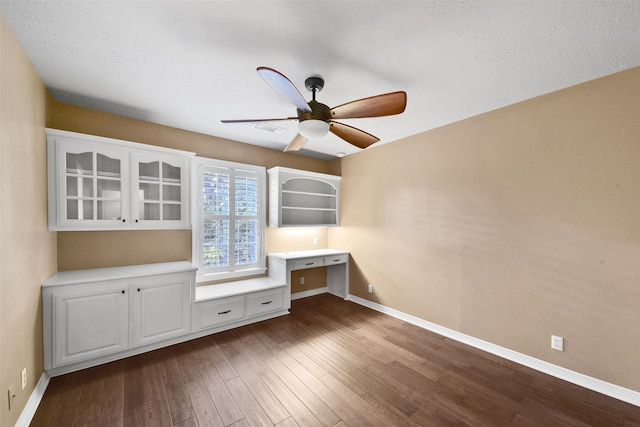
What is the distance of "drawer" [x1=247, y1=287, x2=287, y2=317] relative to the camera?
338 cm

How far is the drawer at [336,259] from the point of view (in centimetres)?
422

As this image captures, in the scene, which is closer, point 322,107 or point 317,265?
point 322,107

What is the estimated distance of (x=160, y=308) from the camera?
A: 2699 mm

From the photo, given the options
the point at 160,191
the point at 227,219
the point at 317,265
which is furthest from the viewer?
the point at 317,265

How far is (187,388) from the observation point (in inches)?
83.7

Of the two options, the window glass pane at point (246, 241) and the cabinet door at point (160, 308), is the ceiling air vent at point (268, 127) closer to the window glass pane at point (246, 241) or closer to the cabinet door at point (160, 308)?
the window glass pane at point (246, 241)

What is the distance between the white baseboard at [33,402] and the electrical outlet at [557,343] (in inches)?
164

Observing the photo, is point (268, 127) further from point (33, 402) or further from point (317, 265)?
point (33, 402)

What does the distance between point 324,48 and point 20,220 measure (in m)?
2.41

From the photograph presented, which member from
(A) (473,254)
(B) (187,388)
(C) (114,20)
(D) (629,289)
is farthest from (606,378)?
(C) (114,20)

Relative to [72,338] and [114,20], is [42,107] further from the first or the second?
[72,338]

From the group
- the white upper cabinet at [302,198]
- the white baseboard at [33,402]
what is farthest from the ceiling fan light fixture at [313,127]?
the white baseboard at [33,402]

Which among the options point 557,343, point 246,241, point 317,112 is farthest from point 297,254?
point 557,343

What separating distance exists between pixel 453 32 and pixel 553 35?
2.14ft
